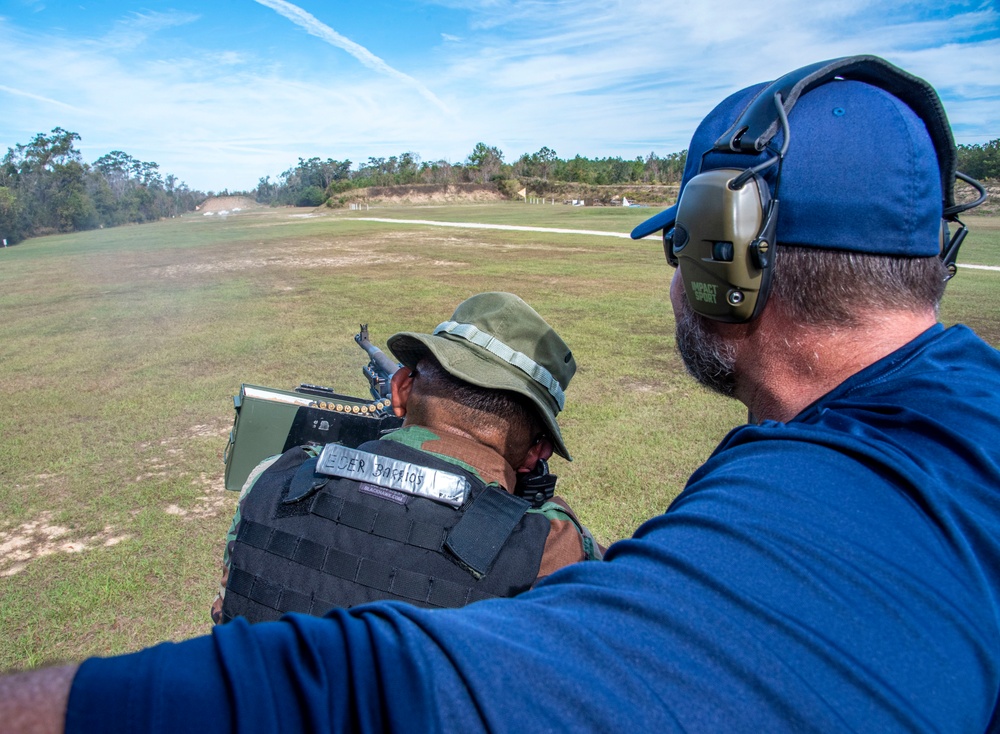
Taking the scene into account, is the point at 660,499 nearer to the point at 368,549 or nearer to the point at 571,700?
the point at 368,549

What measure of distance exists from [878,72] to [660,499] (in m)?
3.85

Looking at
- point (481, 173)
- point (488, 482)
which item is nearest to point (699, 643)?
point (488, 482)

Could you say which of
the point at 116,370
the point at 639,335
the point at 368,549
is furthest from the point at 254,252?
the point at 368,549

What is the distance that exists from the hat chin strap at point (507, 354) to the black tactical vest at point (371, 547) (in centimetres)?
51

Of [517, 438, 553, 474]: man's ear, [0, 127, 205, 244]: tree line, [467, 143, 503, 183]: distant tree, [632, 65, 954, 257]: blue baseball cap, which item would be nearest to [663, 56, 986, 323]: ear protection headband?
[632, 65, 954, 257]: blue baseball cap

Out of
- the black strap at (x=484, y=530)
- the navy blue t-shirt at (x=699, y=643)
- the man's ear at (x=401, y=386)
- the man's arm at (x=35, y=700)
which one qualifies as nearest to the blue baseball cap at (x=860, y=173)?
the navy blue t-shirt at (x=699, y=643)

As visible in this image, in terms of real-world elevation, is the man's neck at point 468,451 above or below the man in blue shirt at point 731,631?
below

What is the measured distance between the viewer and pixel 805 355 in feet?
4.25

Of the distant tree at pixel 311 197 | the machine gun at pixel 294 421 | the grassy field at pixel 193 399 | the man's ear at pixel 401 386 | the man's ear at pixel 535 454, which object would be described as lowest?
the grassy field at pixel 193 399

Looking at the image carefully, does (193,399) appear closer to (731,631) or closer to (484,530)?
(484,530)

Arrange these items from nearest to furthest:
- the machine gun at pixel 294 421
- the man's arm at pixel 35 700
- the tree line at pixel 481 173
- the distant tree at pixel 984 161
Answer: the man's arm at pixel 35 700 < the machine gun at pixel 294 421 < the distant tree at pixel 984 161 < the tree line at pixel 481 173

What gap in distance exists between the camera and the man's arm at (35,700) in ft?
1.93

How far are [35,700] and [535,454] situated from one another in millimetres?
1905

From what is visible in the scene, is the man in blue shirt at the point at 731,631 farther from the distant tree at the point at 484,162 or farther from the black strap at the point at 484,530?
the distant tree at the point at 484,162
